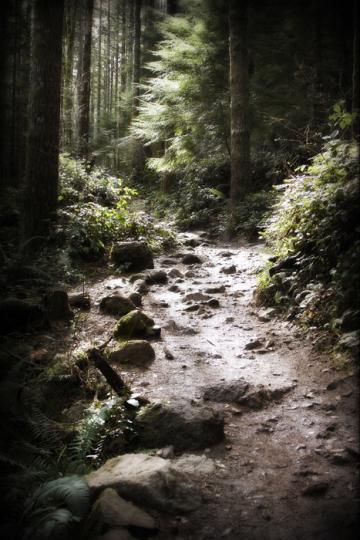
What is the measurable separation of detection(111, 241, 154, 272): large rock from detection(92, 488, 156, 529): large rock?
6055mm

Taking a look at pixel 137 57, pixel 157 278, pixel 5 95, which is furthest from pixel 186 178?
pixel 157 278

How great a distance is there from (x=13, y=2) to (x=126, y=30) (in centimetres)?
1994

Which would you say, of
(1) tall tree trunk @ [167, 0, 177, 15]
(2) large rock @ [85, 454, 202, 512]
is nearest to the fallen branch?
(2) large rock @ [85, 454, 202, 512]

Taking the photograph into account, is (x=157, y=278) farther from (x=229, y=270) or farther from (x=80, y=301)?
(x=80, y=301)

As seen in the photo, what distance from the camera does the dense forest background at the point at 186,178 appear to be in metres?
4.01

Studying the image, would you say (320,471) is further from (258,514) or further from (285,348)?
(285,348)

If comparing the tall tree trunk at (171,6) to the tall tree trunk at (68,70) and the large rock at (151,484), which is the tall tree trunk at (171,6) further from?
the large rock at (151,484)

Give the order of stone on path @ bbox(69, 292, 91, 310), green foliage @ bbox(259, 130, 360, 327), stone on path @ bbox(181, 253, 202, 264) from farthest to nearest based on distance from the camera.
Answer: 1. stone on path @ bbox(181, 253, 202, 264)
2. stone on path @ bbox(69, 292, 91, 310)
3. green foliage @ bbox(259, 130, 360, 327)

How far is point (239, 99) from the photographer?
1194 cm

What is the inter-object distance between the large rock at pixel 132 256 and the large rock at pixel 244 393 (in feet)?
15.1

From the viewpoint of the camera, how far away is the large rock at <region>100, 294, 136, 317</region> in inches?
248

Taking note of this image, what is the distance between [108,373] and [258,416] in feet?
5.16

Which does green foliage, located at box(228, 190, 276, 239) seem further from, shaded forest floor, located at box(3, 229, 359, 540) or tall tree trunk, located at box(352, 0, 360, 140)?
tall tree trunk, located at box(352, 0, 360, 140)

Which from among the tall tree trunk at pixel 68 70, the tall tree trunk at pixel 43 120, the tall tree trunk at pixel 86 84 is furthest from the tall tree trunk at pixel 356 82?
the tall tree trunk at pixel 68 70
